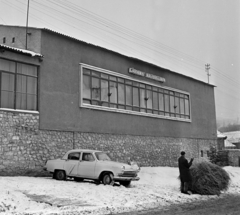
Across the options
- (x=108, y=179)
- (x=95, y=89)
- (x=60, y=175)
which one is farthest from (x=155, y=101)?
(x=108, y=179)

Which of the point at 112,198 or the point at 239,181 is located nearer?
the point at 112,198

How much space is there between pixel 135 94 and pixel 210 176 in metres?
11.7

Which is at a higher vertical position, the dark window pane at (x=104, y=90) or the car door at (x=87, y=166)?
the dark window pane at (x=104, y=90)

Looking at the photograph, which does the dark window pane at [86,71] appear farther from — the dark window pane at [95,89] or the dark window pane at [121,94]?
the dark window pane at [121,94]

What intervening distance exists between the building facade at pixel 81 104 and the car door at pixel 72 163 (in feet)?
7.94

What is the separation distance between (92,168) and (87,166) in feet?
0.98

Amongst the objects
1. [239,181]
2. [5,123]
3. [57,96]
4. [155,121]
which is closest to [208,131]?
[155,121]

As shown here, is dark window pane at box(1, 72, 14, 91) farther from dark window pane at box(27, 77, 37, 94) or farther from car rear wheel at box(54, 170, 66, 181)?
car rear wheel at box(54, 170, 66, 181)

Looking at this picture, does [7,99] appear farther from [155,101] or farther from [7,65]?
[155,101]

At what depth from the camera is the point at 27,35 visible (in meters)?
19.4

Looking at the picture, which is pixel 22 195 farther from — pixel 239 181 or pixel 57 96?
pixel 239 181

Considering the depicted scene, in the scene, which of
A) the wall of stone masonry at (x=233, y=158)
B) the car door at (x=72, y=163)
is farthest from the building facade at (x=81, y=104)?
the wall of stone masonry at (x=233, y=158)

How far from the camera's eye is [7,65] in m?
17.5

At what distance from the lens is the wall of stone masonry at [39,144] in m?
16.9
